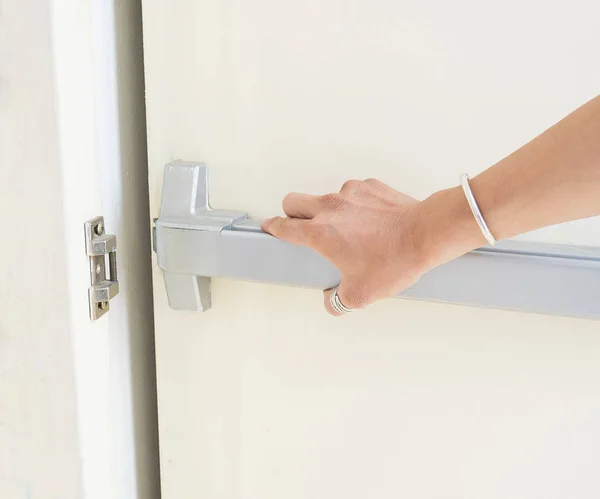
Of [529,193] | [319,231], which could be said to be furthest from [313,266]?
[529,193]

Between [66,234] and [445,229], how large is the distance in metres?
0.26

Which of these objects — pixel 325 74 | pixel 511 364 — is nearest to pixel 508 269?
pixel 511 364

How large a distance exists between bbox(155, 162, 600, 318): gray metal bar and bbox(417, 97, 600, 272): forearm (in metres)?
0.04

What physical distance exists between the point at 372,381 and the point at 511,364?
108 mm

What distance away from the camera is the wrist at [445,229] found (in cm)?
37

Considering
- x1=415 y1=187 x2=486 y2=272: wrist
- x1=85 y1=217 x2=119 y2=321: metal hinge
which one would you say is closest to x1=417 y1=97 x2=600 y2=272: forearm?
x1=415 y1=187 x2=486 y2=272: wrist

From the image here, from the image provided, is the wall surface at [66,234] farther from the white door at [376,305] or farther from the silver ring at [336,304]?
the silver ring at [336,304]

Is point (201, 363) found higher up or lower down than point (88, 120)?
lower down

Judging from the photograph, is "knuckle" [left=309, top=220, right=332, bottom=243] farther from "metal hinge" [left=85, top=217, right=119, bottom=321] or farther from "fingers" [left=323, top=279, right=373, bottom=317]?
"metal hinge" [left=85, top=217, right=119, bottom=321]

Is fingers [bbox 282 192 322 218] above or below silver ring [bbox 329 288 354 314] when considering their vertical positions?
above

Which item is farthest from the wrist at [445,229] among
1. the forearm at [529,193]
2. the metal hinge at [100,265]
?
the metal hinge at [100,265]

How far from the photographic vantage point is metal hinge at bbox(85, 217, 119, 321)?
455 millimetres

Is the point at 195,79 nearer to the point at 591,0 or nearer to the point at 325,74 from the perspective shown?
the point at 325,74

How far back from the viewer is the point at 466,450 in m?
0.48
